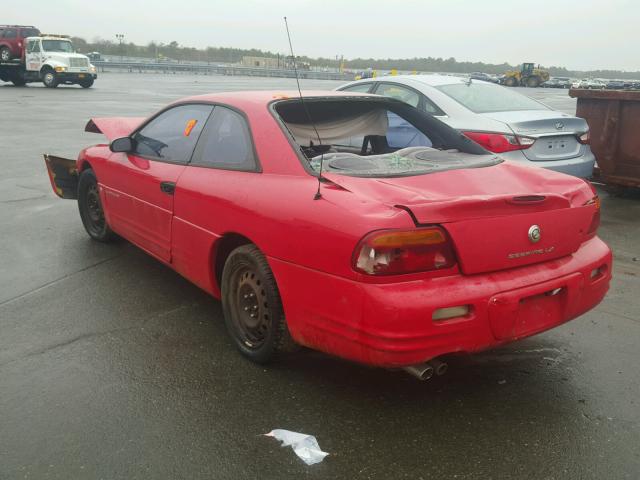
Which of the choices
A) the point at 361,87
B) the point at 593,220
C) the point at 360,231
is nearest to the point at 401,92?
the point at 361,87

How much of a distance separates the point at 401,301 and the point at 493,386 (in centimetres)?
99

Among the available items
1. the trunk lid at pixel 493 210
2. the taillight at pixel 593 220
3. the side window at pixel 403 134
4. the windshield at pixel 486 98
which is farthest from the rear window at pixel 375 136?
the windshield at pixel 486 98

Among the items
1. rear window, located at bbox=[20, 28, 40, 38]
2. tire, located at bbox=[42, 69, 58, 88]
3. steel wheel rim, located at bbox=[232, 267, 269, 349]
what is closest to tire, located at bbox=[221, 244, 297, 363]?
steel wheel rim, located at bbox=[232, 267, 269, 349]

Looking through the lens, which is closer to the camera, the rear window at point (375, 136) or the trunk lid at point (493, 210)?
the trunk lid at point (493, 210)

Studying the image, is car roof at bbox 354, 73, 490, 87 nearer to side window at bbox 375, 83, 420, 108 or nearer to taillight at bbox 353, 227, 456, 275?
side window at bbox 375, 83, 420, 108

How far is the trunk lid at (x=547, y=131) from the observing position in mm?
6379

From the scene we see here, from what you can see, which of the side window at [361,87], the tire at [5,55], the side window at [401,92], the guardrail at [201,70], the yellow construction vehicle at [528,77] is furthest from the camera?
the yellow construction vehicle at [528,77]

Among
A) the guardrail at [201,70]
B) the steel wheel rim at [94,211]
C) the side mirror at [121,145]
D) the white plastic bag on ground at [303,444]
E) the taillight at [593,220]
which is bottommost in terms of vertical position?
the white plastic bag on ground at [303,444]

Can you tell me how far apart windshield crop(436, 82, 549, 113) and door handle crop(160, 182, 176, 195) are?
13.3ft

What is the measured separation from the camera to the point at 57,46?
29.3 metres

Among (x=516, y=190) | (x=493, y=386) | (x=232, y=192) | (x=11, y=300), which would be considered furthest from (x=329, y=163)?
(x=11, y=300)

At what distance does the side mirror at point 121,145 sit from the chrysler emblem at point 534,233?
3.03 meters

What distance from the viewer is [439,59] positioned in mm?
114250

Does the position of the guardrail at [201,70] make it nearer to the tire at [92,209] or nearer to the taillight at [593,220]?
the tire at [92,209]
